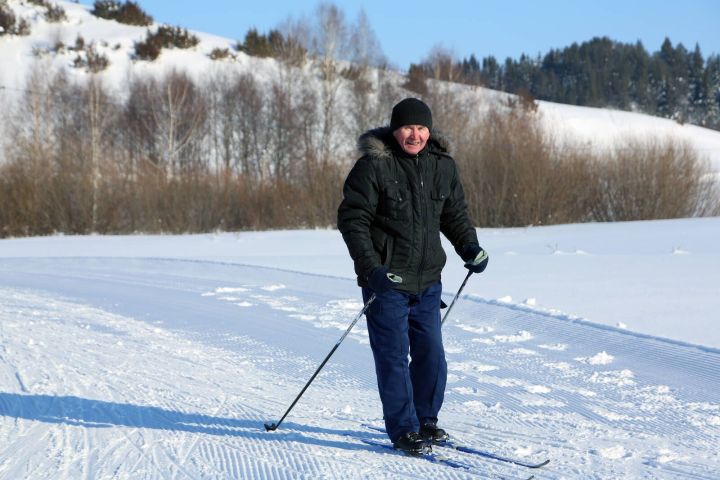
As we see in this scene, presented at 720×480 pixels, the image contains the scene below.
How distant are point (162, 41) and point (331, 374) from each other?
37944mm

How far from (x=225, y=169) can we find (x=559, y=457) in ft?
69.8

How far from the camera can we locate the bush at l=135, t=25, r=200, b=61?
39250mm

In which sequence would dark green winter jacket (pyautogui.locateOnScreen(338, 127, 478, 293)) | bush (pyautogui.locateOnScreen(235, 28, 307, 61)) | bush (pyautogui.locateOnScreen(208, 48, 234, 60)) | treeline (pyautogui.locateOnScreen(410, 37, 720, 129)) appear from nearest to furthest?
dark green winter jacket (pyautogui.locateOnScreen(338, 127, 478, 293))
bush (pyautogui.locateOnScreen(235, 28, 307, 61))
bush (pyautogui.locateOnScreen(208, 48, 234, 60))
treeline (pyautogui.locateOnScreen(410, 37, 720, 129))

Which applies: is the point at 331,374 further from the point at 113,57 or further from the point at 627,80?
the point at 627,80

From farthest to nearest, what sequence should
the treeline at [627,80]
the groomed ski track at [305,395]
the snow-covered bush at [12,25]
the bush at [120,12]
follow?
the treeline at [627,80]
the bush at [120,12]
the snow-covered bush at [12,25]
the groomed ski track at [305,395]

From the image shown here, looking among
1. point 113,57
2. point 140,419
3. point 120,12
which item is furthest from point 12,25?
point 140,419

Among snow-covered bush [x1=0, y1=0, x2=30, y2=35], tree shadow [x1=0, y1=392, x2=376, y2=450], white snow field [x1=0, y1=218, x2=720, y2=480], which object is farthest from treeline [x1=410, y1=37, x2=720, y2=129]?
tree shadow [x1=0, y1=392, x2=376, y2=450]

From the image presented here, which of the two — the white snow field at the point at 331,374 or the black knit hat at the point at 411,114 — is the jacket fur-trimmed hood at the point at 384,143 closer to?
the black knit hat at the point at 411,114

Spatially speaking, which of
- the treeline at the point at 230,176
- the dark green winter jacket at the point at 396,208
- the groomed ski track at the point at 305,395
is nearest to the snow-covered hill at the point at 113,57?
the treeline at the point at 230,176

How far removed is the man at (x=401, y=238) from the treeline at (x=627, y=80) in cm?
6060

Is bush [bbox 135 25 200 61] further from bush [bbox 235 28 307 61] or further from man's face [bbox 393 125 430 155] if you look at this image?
man's face [bbox 393 125 430 155]

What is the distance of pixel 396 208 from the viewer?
3793mm

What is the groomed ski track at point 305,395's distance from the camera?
386 cm

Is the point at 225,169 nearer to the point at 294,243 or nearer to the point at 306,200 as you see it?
the point at 306,200
